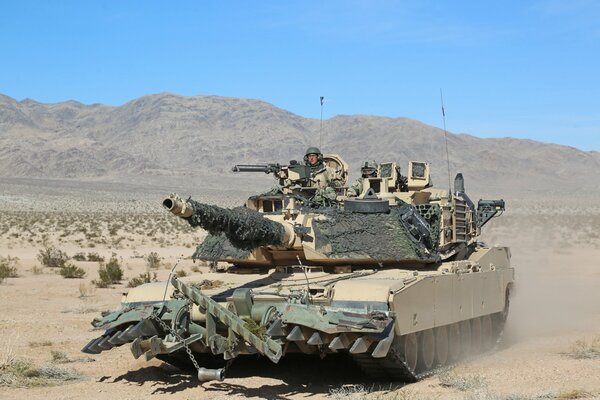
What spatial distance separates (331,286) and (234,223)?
1.43 m

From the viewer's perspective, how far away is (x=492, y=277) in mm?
14828

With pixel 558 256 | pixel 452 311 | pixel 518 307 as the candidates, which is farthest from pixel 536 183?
pixel 452 311

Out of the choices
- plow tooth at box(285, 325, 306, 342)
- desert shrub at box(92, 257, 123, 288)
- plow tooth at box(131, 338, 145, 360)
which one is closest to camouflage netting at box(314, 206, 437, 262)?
plow tooth at box(285, 325, 306, 342)

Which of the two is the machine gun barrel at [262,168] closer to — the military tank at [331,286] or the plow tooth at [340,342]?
the military tank at [331,286]

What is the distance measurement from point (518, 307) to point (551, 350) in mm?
6021

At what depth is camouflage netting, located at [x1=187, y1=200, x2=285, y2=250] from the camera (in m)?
9.75

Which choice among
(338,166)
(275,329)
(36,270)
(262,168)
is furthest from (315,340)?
(36,270)

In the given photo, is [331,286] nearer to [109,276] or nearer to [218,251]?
[218,251]

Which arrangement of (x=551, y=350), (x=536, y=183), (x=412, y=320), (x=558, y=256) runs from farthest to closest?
(x=536, y=183) → (x=558, y=256) → (x=551, y=350) → (x=412, y=320)

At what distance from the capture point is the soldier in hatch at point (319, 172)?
14117 mm

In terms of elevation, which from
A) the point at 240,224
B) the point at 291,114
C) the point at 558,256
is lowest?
the point at 558,256

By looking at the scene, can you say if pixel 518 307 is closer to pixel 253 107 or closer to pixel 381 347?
pixel 381 347

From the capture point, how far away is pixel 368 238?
1230 cm

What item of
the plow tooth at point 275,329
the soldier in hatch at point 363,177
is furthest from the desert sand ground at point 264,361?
the soldier in hatch at point 363,177
